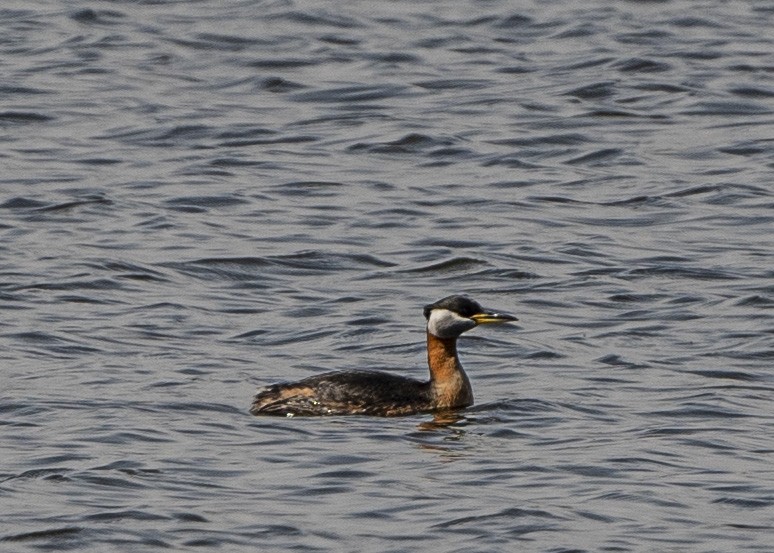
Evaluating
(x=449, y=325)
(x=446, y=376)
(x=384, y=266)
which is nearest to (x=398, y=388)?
(x=446, y=376)

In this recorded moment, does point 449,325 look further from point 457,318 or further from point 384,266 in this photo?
point 384,266

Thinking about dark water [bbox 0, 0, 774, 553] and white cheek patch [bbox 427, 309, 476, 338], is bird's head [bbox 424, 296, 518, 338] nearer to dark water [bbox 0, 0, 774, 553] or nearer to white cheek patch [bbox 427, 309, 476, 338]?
white cheek patch [bbox 427, 309, 476, 338]

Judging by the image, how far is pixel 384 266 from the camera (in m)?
19.8

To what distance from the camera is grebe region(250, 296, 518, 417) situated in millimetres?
14570

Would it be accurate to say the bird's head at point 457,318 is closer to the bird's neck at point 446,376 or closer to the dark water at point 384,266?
the bird's neck at point 446,376

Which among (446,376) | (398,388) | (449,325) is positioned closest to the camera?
(398,388)

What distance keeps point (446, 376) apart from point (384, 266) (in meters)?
4.47

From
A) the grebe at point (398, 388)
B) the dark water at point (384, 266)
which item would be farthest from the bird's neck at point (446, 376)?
the dark water at point (384, 266)

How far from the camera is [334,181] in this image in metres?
23.3

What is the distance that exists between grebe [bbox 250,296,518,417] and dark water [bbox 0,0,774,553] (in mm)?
177

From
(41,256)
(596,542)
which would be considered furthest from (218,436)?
(41,256)

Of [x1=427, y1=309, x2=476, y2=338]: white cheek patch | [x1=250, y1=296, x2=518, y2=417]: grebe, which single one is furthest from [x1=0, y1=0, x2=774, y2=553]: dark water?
[x1=427, y1=309, x2=476, y2=338]: white cheek patch

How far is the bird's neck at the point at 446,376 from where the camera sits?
15266 mm

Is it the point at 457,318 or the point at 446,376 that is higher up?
the point at 457,318
